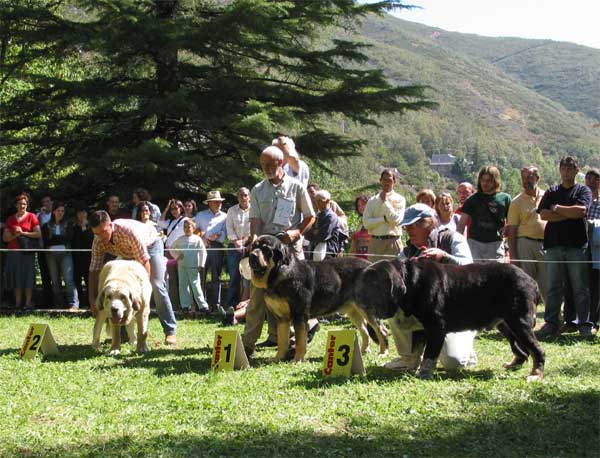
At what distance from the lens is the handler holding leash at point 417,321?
6.75 meters

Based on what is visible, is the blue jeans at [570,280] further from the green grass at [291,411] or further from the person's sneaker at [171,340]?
the person's sneaker at [171,340]

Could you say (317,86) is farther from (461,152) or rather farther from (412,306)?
(461,152)

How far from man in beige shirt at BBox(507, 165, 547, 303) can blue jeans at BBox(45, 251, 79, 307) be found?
8.03m

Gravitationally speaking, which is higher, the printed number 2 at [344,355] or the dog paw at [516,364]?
the printed number 2 at [344,355]

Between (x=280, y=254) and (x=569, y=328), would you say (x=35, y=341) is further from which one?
(x=569, y=328)

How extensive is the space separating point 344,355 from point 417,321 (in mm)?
732

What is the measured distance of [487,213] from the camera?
995 centimetres

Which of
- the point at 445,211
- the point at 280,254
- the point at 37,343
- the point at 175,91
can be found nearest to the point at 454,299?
the point at 280,254

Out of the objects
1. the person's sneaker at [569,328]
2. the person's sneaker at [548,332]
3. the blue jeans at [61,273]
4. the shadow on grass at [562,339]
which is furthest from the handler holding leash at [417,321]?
the blue jeans at [61,273]

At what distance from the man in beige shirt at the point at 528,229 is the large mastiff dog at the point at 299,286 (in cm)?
290

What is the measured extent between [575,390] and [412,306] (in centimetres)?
152

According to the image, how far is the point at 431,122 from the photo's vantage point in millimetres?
188000

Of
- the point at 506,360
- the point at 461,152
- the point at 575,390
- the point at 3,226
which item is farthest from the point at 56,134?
the point at 461,152

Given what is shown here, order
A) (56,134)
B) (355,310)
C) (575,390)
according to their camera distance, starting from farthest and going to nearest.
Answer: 1. (56,134)
2. (355,310)
3. (575,390)
